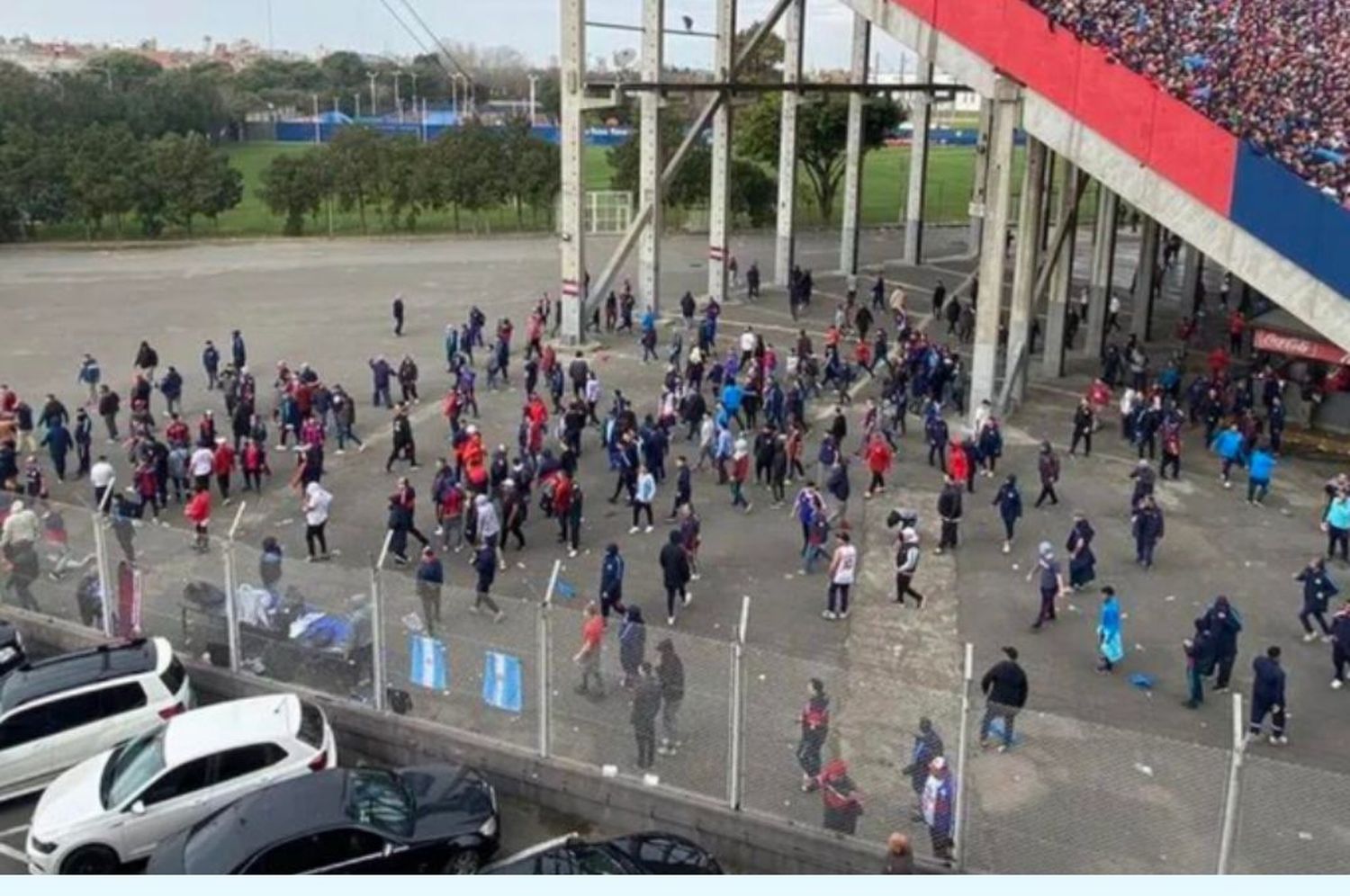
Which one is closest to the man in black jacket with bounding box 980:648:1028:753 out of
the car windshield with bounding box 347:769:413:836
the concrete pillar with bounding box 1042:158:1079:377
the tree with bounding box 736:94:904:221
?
the car windshield with bounding box 347:769:413:836

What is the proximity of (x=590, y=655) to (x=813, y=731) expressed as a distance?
207 centimetres

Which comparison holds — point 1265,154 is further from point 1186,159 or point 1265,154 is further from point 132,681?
point 132,681

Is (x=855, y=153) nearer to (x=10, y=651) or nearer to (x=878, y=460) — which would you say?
(x=878, y=460)

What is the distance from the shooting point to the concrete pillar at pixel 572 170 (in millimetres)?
29875

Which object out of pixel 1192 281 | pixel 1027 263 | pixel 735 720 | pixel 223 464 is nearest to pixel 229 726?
pixel 735 720

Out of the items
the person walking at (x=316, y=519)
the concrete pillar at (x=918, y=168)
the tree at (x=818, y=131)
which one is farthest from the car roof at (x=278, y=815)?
the tree at (x=818, y=131)

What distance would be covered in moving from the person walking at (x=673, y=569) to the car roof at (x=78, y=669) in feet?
18.1

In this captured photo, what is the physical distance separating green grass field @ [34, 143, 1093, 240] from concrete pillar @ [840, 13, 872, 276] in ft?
36.9

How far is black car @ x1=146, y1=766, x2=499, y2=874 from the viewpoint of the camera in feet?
31.7

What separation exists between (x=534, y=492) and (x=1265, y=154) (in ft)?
42.0

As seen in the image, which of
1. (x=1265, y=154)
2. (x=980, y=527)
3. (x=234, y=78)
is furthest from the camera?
(x=234, y=78)

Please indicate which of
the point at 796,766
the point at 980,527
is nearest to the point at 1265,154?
the point at 980,527

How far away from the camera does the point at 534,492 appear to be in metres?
20.0

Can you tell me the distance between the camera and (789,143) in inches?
1513
